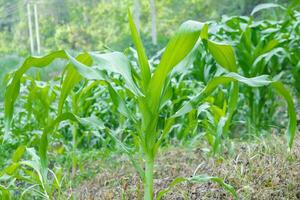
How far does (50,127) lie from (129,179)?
36.7 inches

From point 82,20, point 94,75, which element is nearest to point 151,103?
point 94,75

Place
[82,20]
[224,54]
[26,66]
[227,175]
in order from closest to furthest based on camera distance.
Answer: [26,66] → [224,54] → [227,175] → [82,20]

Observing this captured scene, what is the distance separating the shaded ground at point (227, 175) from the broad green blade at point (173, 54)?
1.51ft

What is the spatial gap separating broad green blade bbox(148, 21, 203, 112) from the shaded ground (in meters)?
0.46

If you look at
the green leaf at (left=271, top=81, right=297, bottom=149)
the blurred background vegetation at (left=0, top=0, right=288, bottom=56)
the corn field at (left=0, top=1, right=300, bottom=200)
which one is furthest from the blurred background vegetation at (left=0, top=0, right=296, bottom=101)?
the green leaf at (left=271, top=81, right=297, bottom=149)

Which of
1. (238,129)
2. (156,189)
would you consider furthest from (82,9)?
(156,189)

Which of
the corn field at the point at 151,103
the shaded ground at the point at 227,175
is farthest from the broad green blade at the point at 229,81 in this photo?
the shaded ground at the point at 227,175

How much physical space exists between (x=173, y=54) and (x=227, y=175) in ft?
2.35

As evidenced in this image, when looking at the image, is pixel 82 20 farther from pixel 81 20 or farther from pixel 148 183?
pixel 148 183

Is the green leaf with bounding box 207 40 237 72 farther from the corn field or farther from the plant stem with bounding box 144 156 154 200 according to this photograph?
the plant stem with bounding box 144 156 154 200

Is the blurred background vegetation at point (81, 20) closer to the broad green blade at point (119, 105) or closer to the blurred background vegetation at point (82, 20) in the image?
the blurred background vegetation at point (82, 20)

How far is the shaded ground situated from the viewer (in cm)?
175

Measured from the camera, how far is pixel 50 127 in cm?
143

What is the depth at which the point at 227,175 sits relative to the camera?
1914 mm
